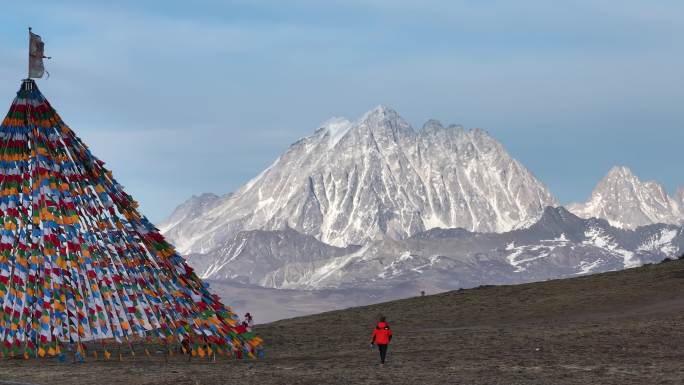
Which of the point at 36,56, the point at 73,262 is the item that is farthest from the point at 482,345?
the point at 36,56

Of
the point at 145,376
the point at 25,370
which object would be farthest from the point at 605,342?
the point at 25,370

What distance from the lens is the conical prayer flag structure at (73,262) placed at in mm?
51562

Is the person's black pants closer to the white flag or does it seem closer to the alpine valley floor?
the alpine valley floor

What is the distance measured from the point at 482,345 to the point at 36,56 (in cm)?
2464

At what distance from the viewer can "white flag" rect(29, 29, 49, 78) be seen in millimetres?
55438

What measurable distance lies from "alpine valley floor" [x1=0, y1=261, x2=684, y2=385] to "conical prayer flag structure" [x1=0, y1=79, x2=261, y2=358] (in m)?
1.64

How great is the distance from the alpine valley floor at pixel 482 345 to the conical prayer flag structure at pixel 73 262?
64.5 inches

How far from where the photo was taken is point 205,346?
5291 centimetres

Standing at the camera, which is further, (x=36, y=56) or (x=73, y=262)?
(x=36, y=56)

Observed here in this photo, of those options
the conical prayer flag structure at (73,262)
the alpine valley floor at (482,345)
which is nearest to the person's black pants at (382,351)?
the alpine valley floor at (482,345)

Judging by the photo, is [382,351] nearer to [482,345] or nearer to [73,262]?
[482,345]

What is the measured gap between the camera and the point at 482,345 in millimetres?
56719

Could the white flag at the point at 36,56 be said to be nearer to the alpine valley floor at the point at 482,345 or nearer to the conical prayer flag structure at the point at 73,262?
the conical prayer flag structure at the point at 73,262

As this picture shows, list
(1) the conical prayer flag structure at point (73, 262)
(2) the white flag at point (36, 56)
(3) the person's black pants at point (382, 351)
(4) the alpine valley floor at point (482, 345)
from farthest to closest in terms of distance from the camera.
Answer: (2) the white flag at point (36, 56), (1) the conical prayer flag structure at point (73, 262), (3) the person's black pants at point (382, 351), (4) the alpine valley floor at point (482, 345)
